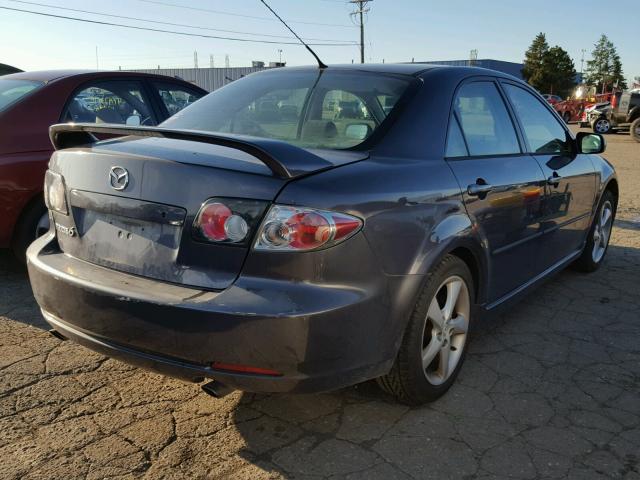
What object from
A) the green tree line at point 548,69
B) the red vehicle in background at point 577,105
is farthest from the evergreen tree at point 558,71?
the red vehicle in background at point 577,105

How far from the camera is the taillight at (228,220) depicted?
6.83 feet

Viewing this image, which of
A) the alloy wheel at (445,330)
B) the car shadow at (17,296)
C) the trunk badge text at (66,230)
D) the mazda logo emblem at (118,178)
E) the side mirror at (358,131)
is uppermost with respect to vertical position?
the side mirror at (358,131)

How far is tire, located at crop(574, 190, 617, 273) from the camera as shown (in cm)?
487

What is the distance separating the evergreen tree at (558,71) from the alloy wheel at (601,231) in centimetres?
7175

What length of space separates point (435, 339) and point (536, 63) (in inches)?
3072

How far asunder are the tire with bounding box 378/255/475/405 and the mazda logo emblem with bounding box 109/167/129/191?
1259 millimetres

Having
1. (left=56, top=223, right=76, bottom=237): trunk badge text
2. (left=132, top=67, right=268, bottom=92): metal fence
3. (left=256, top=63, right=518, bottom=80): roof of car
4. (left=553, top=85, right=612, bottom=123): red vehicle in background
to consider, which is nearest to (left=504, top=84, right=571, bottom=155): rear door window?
(left=256, top=63, right=518, bottom=80): roof of car

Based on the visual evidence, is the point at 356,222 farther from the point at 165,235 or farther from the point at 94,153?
the point at 94,153

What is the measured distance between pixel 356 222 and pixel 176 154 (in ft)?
2.41

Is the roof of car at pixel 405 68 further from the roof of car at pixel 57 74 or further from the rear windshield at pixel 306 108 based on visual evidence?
the roof of car at pixel 57 74

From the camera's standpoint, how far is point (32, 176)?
4203mm

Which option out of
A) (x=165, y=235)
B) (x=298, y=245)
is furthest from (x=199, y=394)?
Result: (x=298, y=245)

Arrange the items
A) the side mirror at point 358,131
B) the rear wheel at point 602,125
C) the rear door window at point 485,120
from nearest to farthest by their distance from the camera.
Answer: the side mirror at point 358,131
the rear door window at point 485,120
the rear wheel at point 602,125

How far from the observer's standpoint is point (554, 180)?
3.77 m
